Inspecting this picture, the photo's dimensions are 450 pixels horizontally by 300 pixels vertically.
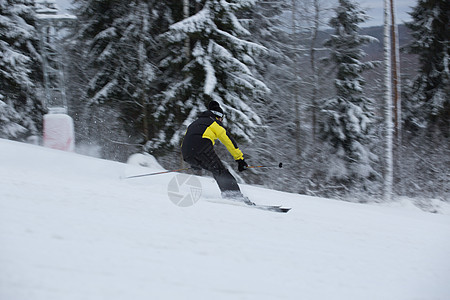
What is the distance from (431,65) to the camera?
66.7ft

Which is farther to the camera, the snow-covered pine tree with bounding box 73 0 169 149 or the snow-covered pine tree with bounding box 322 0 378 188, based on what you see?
the snow-covered pine tree with bounding box 322 0 378 188

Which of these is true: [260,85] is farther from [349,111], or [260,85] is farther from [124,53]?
[349,111]

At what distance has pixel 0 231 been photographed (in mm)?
3457

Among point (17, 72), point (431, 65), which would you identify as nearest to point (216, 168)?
point (17, 72)

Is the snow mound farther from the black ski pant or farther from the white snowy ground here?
the black ski pant

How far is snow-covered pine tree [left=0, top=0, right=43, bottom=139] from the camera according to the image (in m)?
14.1

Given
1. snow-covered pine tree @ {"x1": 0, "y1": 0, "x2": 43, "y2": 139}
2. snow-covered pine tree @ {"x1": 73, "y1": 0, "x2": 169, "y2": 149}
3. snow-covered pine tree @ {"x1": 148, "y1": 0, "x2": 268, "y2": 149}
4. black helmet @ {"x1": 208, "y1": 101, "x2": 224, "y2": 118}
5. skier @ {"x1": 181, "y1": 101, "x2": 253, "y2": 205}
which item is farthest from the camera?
snow-covered pine tree @ {"x1": 0, "y1": 0, "x2": 43, "y2": 139}

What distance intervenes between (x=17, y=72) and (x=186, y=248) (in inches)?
540

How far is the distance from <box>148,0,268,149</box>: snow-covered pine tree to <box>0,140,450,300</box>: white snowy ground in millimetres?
5324

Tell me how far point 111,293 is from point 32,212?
1.88 meters

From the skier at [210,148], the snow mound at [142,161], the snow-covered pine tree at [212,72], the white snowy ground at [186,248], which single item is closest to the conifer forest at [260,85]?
the snow-covered pine tree at [212,72]

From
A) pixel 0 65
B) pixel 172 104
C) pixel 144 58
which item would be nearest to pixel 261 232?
pixel 172 104

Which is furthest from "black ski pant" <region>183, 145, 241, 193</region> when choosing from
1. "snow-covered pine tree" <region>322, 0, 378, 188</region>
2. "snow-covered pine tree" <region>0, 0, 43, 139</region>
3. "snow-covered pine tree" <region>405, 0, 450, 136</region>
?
"snow-covered pine tree" <region>405, 0, 450, 136</region>

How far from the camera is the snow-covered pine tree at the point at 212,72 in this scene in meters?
11.1
